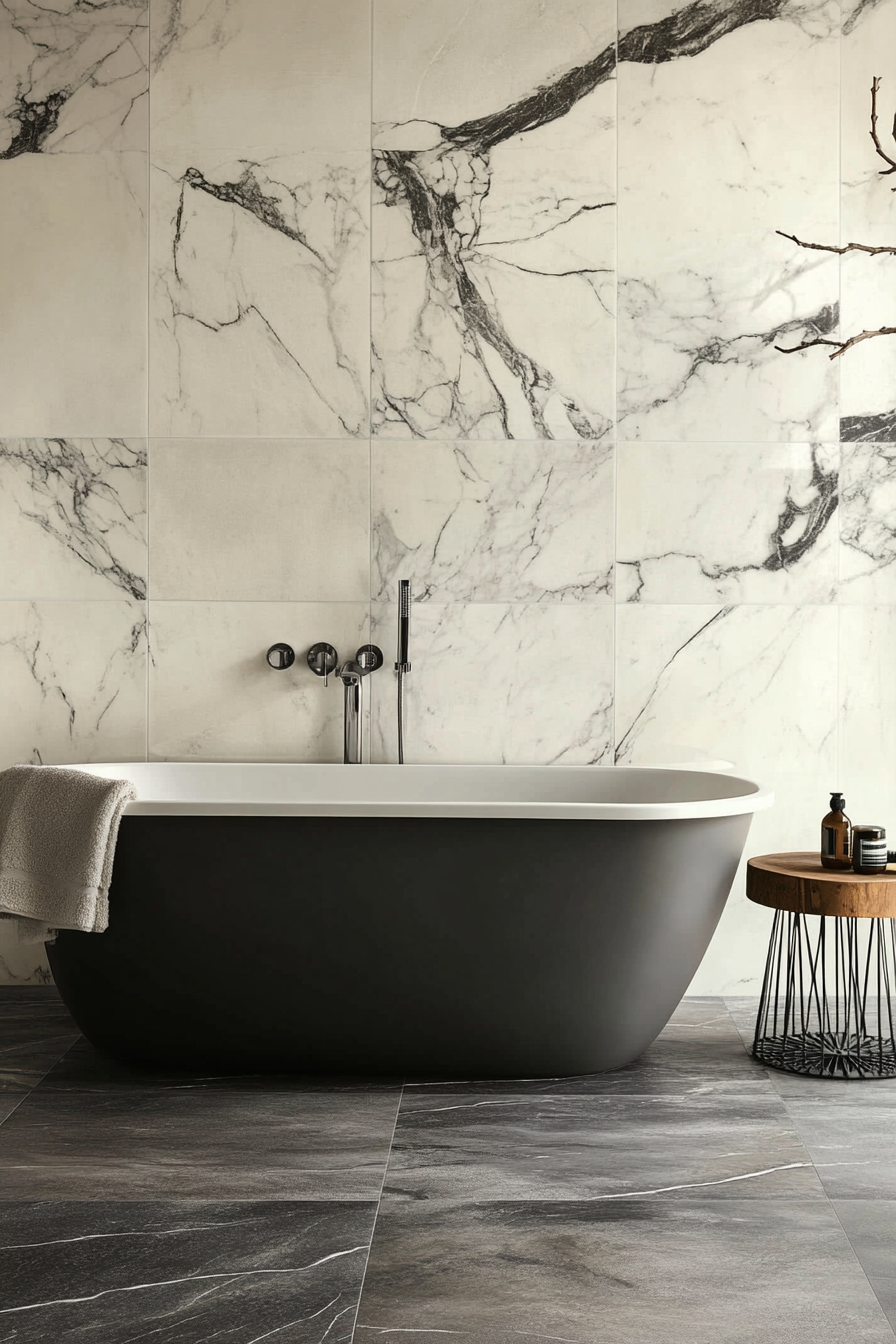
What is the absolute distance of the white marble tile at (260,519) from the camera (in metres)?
3.54

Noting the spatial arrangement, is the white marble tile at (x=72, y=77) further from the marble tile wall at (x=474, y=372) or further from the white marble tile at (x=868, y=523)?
the white marble tile at (x=868, y=523)

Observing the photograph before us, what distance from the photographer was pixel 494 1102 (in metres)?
2.62

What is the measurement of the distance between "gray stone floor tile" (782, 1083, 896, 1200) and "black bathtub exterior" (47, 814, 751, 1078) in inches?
15.5

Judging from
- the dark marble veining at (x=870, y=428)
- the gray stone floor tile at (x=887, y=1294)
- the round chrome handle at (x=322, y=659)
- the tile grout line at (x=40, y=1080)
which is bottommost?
the tile grout line at (x=40, y=1080)

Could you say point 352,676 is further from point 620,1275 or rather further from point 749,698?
point 620,1275

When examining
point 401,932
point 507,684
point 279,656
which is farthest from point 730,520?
point 401,932

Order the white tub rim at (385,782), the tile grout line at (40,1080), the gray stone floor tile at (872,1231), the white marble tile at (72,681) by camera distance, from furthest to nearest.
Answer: the white marble tile at (72,681) → the white tub rim at (385,782) → the tile grout line at (40,1080) → the gray stone floor tile at (872,1231)

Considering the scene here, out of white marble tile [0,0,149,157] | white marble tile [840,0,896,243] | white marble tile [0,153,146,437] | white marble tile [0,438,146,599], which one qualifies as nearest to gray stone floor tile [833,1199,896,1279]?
white marble tile [0,438,146,599]

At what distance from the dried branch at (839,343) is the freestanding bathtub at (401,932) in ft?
4.24

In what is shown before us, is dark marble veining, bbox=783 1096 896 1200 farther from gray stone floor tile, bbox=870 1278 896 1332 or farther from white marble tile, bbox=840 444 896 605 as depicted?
white marble tile, bbox=840 444 896 605

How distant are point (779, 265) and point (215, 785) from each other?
83.4 inches

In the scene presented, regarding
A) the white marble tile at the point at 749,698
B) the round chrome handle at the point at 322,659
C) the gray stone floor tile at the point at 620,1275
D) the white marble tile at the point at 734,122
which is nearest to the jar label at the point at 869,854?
the white marble tile at the point at 749,698

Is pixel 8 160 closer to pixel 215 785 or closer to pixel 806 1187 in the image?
pixel 215 785

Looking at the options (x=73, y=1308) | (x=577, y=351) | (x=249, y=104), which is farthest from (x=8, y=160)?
(x=73, y=1308)
